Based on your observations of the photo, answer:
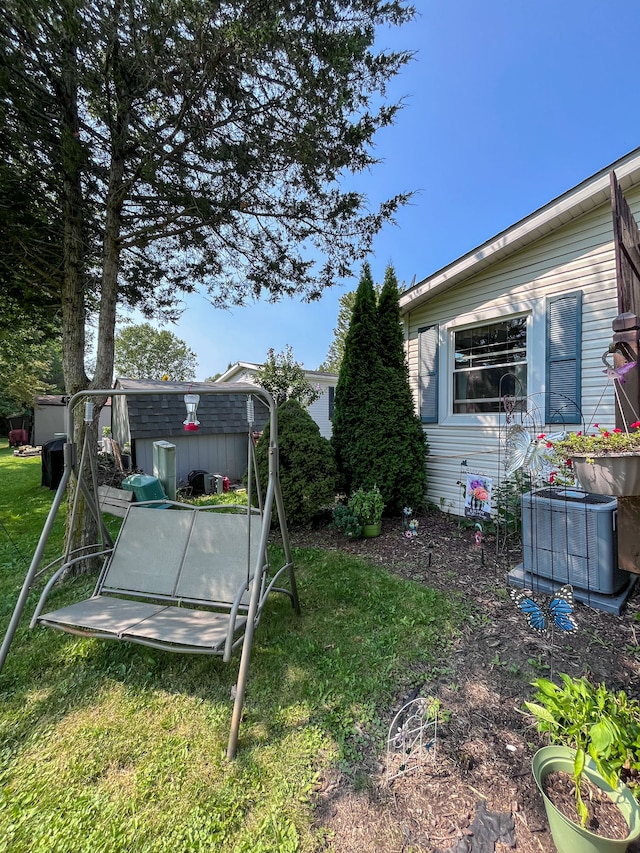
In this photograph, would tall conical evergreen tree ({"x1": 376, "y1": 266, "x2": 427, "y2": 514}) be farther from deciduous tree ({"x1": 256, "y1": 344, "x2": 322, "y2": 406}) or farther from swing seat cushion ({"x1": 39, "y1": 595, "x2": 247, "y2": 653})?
deciduous tree ({"x1": 256, "y1": 344, "x2": 322, "y2": 406})

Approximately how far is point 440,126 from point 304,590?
6.58 m

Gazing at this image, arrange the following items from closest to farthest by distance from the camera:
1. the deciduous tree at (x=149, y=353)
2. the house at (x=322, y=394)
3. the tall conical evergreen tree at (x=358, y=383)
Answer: the tall conical evergreen tree at (x=358, y=383) → the house at (x=322, y=394) → the deciduous tree at (x=149, y=353)

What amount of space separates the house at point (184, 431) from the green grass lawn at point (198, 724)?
15.0ft

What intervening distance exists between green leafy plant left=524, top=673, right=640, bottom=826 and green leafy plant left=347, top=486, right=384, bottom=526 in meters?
2.97

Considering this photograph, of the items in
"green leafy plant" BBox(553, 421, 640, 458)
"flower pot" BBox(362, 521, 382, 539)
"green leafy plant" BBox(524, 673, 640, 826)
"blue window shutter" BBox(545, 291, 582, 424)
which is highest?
"blue window shutter" BBox(545, 291, 582, 424)

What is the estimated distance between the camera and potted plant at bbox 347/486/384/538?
4.52m

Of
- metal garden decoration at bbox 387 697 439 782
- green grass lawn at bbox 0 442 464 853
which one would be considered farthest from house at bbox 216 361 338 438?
metal garden decoration at bbox 387 697 439 782

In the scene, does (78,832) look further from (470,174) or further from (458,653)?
(470,174)

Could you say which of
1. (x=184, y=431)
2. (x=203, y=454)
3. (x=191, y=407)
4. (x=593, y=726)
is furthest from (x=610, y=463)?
(x=203, y=454)

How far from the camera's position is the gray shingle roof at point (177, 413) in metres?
7.39

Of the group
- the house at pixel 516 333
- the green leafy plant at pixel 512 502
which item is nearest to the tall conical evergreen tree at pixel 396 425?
the house at pixel 516 333

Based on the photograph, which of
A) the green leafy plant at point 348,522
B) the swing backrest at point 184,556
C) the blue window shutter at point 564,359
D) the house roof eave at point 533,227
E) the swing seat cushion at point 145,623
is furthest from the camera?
the green leafy plant at point 348,522

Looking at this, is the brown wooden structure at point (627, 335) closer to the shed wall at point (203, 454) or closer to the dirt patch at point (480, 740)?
the dirt patch at point (480, 740)

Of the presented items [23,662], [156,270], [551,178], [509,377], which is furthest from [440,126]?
[23,662]
